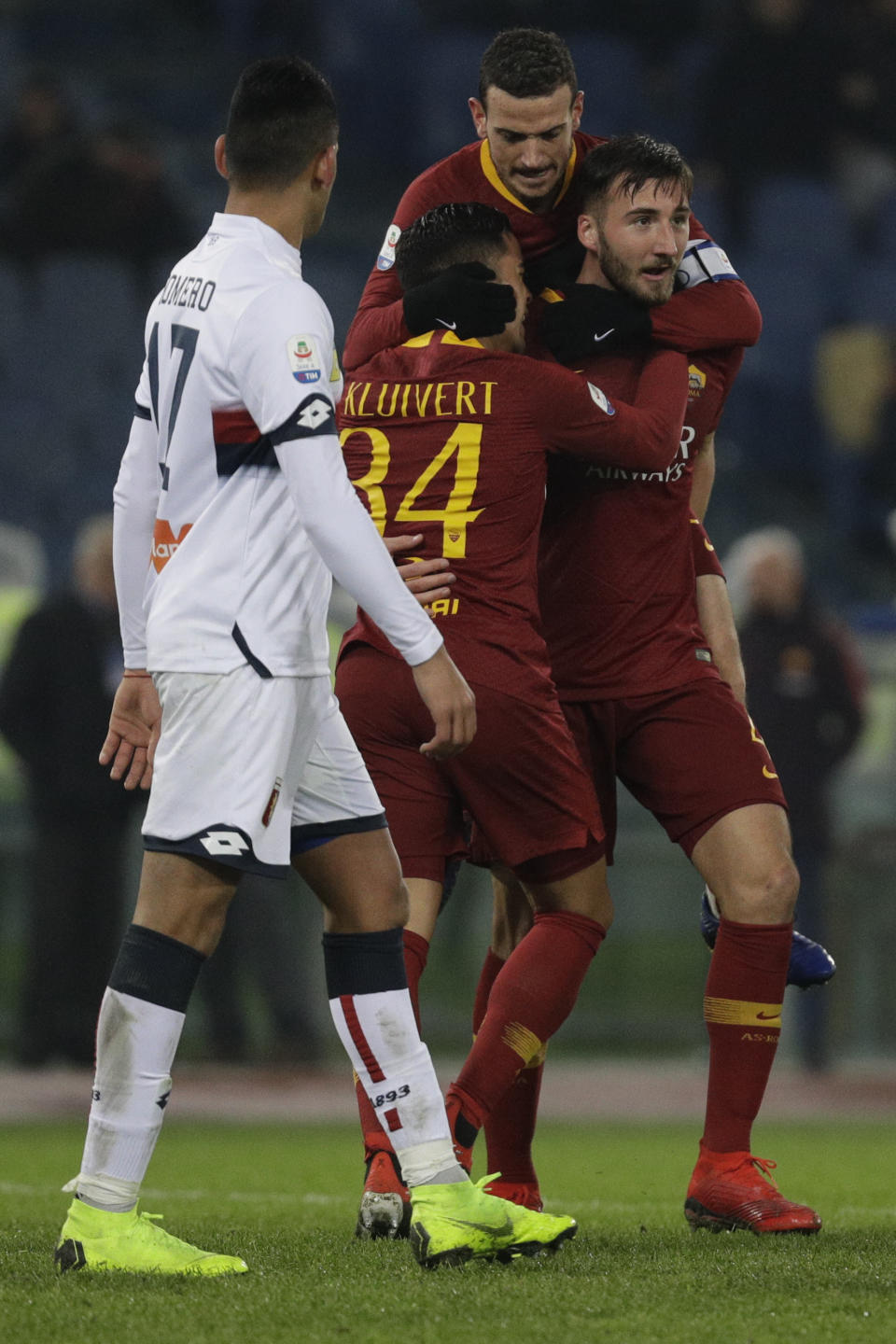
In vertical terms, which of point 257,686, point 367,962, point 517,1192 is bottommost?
point 517,1192

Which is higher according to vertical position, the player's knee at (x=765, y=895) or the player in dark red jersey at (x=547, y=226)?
the player in dark red jersey at (x=547, y=226)

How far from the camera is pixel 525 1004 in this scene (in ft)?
11.0

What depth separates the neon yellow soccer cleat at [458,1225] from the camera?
2.89m

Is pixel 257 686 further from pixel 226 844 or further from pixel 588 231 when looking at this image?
pixel 588 231

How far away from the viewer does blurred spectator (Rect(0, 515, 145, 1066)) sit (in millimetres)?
7785

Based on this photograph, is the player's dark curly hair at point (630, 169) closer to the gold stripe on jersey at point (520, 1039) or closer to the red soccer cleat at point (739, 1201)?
the gold stripe on jersey at point (520, 1039)

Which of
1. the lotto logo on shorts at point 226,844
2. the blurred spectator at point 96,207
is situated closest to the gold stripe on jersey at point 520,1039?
the lotto logo on shorts at point 226,844

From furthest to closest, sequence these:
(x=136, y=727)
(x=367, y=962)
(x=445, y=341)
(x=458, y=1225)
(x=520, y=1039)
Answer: (x=445, y=341), (x=520, y=1039), (x=136, y=727), (x=367, y=962), (x=458, y=1225)

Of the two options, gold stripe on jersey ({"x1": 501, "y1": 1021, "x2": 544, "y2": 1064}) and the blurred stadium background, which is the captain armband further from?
the blurred stadium background

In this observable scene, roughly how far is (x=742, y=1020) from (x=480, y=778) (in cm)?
73

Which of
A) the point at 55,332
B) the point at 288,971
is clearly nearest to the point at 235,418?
the point at 288,971

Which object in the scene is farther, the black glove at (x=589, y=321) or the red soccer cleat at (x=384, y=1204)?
the black glove at (x=589, y=321)

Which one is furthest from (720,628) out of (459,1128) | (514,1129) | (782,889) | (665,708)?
(459,1128)

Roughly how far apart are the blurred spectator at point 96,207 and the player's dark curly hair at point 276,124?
→ 8.30 metres
